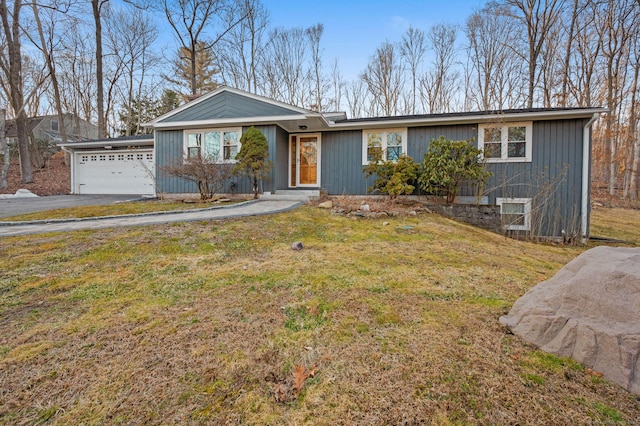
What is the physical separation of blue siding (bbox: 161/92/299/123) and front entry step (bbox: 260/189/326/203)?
2.72 metres

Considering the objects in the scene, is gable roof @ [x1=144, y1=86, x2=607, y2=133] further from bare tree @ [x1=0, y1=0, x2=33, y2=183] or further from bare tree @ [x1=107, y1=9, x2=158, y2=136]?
bare tree @ [x1=107, y1=9, x2=158, y2=136]

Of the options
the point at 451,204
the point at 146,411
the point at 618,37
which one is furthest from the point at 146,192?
the point at 618,37

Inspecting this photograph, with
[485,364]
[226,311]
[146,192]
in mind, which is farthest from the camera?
[146,192]

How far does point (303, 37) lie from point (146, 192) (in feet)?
51.1

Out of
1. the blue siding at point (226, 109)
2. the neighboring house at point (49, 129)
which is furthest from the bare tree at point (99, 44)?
the neighboring house at point (49, 129)

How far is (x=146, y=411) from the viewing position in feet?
4.75

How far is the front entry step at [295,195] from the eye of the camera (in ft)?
31.9

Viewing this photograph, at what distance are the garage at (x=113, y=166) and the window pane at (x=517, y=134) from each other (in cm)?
1354

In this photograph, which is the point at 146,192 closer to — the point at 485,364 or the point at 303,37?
the point at 485,364

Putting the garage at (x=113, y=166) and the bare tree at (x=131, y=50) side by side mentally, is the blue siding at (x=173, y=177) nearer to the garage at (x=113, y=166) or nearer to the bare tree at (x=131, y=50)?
the garage at (x=113, y=166)

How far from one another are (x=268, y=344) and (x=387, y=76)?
21201 millimetres

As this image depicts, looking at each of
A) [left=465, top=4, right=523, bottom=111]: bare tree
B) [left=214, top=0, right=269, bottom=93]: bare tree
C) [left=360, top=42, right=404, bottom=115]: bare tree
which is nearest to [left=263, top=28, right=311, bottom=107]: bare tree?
[left=214, top=0, right=269, bottom=93]: bare tree

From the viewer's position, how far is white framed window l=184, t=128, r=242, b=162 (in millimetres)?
10531

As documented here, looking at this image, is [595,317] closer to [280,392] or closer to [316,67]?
[280,392]
